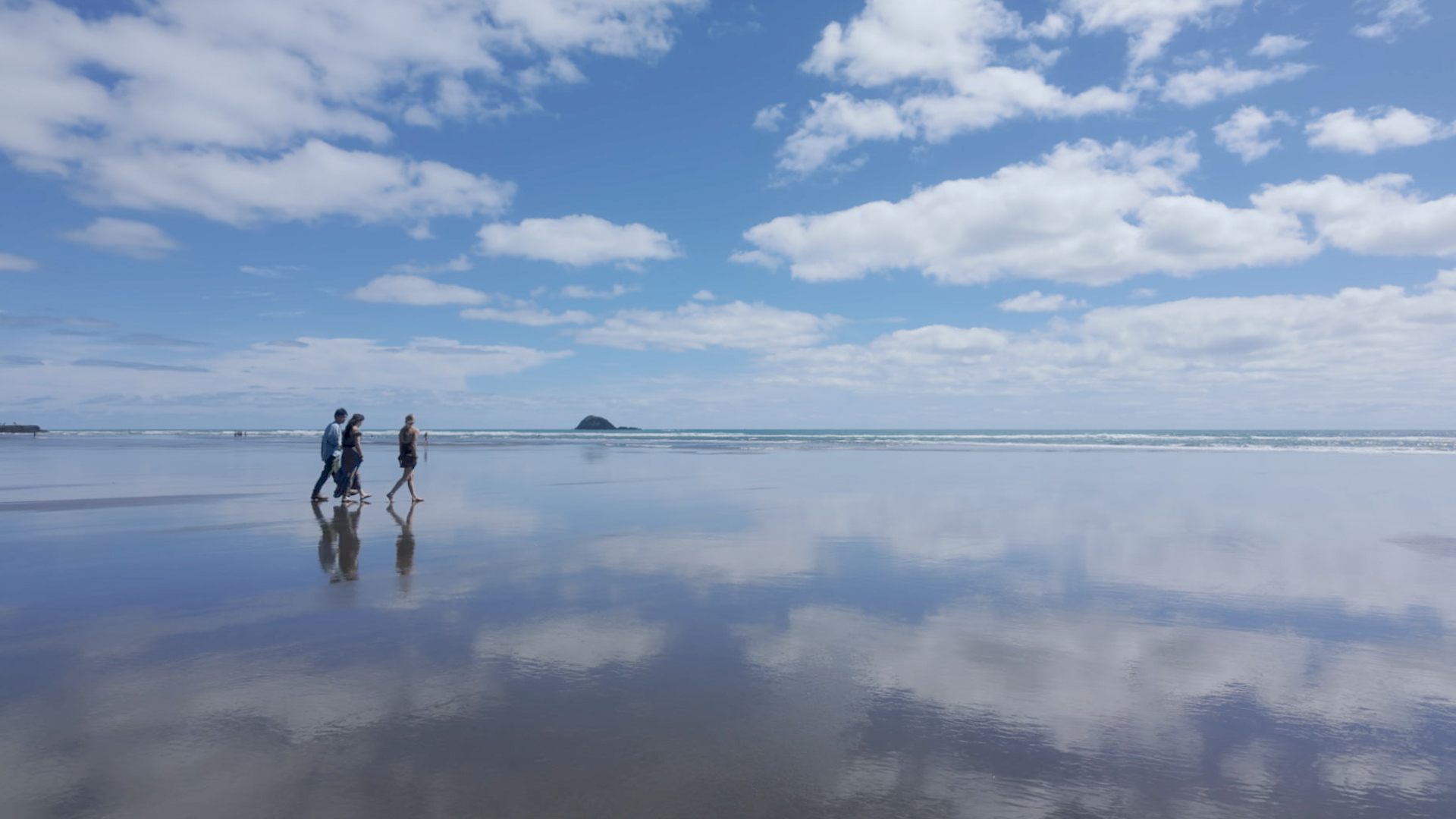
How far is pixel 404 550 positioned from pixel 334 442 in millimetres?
7755

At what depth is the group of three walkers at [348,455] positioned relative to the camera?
17984 mm

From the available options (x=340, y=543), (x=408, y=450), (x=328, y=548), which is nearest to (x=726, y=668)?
(x=328, y=548)

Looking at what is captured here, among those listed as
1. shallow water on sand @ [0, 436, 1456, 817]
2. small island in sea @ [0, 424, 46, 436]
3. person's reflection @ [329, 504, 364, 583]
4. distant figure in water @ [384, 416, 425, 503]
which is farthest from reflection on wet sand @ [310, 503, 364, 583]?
small island in sea @ [0, 424, 46, 436]

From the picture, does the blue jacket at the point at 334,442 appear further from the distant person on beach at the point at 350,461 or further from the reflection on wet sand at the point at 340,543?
the reflection on wet sand at the point at 340,543

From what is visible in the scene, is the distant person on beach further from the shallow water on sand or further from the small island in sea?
A: the small island in sea

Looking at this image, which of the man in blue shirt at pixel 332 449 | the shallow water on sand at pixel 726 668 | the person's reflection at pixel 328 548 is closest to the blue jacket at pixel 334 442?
the man in blue shirt at pixel 332 449

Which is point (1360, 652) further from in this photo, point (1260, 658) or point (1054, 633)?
point (1054, 633)

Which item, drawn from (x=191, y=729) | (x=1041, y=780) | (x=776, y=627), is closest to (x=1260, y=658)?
(x=1041, y=780)

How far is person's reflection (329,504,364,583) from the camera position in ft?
33.6

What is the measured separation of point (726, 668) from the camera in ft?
21.0

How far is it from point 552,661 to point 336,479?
14.2 m

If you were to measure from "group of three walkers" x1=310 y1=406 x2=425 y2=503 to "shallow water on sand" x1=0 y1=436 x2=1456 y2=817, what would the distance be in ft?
11.5

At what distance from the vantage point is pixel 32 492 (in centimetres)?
2095

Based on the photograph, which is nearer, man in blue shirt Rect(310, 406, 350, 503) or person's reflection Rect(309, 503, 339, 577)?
person's reflection Rect(309, 503, 339, 577)
